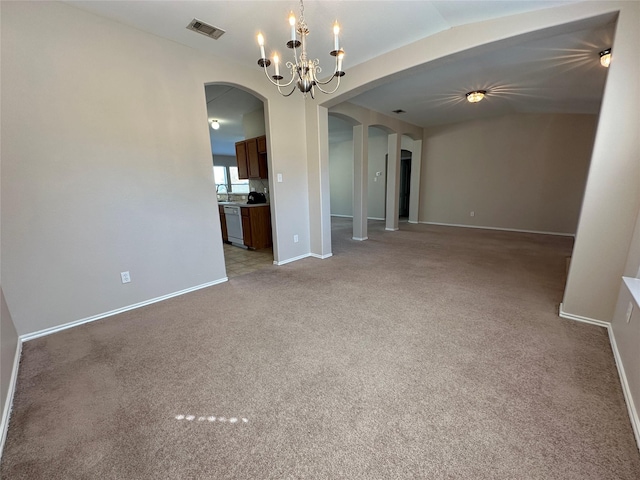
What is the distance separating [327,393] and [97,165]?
267 centimetres

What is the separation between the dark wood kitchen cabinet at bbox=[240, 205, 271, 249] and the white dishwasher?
135 millimetres

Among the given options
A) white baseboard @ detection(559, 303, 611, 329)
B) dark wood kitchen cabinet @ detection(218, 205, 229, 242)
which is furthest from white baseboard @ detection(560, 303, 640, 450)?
dark wood kitchen cabinet @ detection(218, 205, 229, 242)

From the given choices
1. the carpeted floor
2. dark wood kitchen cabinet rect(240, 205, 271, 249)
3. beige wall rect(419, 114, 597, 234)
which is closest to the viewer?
the carpeted floor

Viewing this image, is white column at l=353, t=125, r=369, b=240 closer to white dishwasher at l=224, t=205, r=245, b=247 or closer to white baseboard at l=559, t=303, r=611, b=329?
white dishwasher at l=224, t=205, r=245, b=247

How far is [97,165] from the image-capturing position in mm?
2271

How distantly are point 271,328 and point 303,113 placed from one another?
316 centimetres

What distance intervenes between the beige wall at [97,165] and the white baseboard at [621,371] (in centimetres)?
352

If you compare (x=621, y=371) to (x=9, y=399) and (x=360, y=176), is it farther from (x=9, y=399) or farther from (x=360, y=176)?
(x=360, y=176)

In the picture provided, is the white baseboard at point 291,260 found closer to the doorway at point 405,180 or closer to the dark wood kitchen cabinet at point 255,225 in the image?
the dark wood kitchen cabinet at point 255,225

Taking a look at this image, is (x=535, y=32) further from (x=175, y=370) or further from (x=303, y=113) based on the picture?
(x=175, y=370)

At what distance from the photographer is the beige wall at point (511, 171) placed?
5336 mm

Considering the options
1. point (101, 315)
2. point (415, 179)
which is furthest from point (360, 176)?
point (101, 315)

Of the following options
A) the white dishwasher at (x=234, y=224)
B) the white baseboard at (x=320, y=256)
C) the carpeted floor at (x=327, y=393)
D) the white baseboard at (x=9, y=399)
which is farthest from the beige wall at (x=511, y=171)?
the white baseboard at (x=9, y=399)

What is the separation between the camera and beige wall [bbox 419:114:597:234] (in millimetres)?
5336
